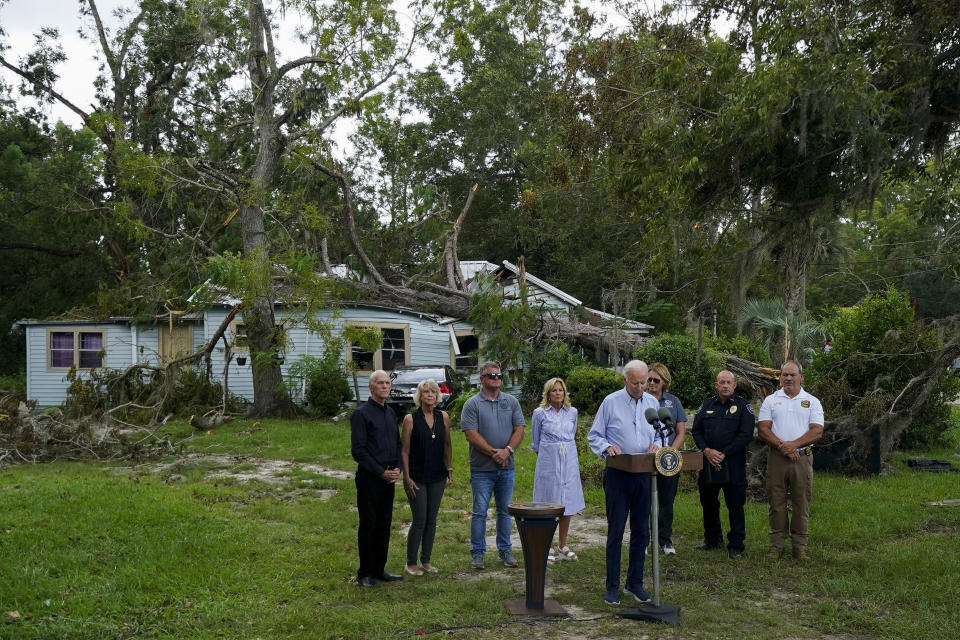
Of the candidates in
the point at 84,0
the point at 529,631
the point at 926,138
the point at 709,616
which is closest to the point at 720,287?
the point at 926,138

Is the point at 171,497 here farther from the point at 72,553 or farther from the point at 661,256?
the point at 661,256

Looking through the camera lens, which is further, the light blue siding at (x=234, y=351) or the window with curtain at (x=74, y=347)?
the window with curtain at (x=74, y=347)

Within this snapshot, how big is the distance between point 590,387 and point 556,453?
11.8 meters

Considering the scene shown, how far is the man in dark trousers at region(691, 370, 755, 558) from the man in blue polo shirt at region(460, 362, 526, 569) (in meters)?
1.84

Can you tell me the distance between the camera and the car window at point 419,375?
19953 millimetres

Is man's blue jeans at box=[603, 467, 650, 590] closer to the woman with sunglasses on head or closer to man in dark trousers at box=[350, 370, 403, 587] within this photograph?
the woman with sunglasses on head

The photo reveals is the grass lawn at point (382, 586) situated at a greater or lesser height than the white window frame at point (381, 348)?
lesser

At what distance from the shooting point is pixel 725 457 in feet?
→ 26.0

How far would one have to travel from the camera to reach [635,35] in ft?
55.2

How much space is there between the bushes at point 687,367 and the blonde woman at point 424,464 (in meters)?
12.5

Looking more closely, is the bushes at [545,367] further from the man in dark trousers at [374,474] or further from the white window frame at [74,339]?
the man in dark trousers at [374,474]

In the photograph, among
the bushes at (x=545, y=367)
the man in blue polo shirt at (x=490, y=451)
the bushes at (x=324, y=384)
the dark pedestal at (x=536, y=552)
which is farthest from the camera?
the bushes at (x=545, y=367)

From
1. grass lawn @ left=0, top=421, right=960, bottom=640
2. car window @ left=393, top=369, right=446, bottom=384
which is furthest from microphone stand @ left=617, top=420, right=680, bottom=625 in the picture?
car window @ left=393, top=369, right=446, bottom=384

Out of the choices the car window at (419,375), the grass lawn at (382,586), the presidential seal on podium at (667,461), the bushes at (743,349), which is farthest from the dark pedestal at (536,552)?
the bushes at (743,349)
